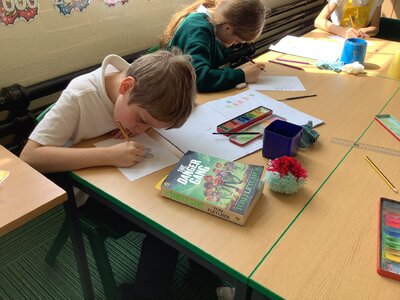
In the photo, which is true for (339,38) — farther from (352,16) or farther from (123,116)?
(123,116)

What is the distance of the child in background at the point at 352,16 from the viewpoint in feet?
7.50

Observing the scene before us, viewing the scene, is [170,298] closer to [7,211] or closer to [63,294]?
[63,294]

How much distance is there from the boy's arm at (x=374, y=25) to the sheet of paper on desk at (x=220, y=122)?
1.23m

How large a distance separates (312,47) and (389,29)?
2.85 ft

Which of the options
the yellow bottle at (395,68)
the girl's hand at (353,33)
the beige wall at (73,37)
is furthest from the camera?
the girl's hand at (353,33)

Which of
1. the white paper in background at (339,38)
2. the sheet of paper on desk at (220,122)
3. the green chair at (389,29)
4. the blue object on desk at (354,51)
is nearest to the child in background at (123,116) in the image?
the sheet of paper on desk at (220,122)

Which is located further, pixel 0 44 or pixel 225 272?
pixel 0 44

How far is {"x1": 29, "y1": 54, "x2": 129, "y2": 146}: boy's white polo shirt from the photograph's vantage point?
1.01 metres

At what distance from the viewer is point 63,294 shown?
147 cm

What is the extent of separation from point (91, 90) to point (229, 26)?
0.77m

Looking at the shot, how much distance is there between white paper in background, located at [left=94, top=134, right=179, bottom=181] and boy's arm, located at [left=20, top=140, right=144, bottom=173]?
0.02 metres

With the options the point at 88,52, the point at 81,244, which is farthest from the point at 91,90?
the point at 88,52

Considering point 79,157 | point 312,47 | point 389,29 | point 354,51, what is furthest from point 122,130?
point 389,29

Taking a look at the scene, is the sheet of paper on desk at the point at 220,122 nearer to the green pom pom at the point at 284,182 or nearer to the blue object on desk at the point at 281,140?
the blue object on desk at the point at 281,140
